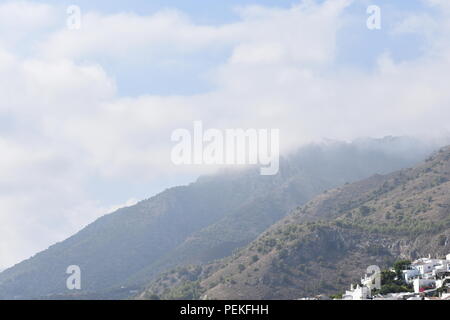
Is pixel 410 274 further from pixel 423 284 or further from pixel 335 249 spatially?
pixel 335 249

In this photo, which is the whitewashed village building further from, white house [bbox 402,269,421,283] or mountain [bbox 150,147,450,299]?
mountain [bbox 150,147,450,299]

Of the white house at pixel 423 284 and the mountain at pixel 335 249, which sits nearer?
the white house at pixel 423 284

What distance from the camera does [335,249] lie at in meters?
130

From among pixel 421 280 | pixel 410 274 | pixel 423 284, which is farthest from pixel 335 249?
pixel 423 284

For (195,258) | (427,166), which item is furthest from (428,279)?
(195,258)

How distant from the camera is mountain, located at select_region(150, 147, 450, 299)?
385ft

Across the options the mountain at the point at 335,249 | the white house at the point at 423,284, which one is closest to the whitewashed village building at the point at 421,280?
the white house at the point at 423,284

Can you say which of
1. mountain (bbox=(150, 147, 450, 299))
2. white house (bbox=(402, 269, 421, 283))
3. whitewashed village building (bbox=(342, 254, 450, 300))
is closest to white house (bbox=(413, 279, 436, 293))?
whitewashed village building (bbox=(342, 254, 450, 300))

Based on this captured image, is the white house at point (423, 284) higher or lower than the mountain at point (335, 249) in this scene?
lower

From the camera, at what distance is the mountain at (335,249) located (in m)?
117

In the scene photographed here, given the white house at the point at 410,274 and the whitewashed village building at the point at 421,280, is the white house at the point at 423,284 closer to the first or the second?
the whitewashed village building at the point at 421,280
